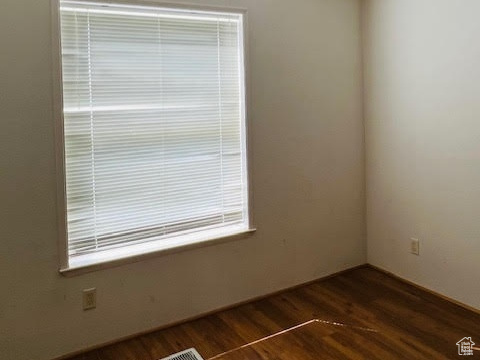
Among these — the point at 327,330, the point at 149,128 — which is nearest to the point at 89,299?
the point at 149,128

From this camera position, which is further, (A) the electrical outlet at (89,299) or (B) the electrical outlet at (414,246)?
(B) the electrical outlet at (414,246)

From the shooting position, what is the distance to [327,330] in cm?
274

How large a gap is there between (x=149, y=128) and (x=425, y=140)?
189cm

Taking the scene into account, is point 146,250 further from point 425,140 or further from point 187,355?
point 425,140

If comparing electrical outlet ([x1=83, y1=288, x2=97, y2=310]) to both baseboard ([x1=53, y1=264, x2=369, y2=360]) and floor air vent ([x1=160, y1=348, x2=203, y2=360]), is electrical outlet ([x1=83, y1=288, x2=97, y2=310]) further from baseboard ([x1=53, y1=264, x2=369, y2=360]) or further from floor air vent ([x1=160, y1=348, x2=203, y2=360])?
floor air vent ([x1=160, y1=348, x2=203, y2=360])

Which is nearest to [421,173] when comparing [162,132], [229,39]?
[229,39]

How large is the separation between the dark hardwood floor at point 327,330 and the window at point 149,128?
0.54 m

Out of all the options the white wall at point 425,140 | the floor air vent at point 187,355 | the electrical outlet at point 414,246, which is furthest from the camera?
the electrical outlet at point 414,246

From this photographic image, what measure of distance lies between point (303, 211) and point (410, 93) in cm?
114

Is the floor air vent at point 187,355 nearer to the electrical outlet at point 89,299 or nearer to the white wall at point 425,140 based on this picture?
the electrical outlet at point 89,299

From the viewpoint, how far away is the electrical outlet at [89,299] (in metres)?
2.56

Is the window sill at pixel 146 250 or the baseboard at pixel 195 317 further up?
the window sill at pixel 146 250

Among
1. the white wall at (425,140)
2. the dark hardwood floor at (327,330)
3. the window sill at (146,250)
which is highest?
the white wall at (425,140)

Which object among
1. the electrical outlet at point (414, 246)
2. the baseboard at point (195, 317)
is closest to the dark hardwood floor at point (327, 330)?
the baseboard at point (195, 317)
